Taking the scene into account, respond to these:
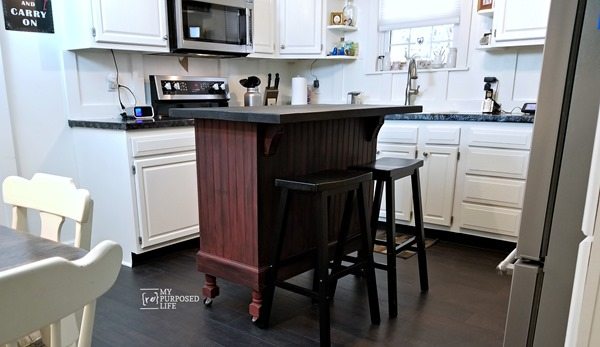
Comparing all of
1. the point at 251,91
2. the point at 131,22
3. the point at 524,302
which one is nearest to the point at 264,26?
the point at 251,91

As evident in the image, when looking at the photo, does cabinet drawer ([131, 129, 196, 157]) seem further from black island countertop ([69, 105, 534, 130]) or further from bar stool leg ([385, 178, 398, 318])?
bar stool leg ([385, 178, 398, 318])

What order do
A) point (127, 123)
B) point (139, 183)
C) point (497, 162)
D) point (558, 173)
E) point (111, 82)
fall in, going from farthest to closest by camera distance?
point (111, 82) < point (497, 162) < point (139, 183) < point (127, 123) < point (558, 173)

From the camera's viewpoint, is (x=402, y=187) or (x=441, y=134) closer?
(x=441, y=134)

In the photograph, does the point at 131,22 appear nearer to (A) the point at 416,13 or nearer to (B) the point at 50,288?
(A) the point at 416,13

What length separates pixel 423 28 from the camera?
3.69 m

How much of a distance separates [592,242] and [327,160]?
1.70m

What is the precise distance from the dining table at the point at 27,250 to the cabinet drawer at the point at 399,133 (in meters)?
2.66

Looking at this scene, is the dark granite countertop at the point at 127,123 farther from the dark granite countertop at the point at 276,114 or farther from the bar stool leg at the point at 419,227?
the bar stool leg at the point at 419,227

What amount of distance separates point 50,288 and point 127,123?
2.08 m

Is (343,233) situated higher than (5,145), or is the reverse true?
(5,145)

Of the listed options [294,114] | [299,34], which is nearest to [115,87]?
[299,34]

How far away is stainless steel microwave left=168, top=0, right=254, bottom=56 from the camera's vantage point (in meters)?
2.98

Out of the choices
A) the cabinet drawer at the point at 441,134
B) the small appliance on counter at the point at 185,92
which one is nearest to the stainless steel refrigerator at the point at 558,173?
the cabinet drawer at the point at 441,134

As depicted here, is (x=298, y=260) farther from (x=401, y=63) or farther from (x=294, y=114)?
(x=401, y=63)
